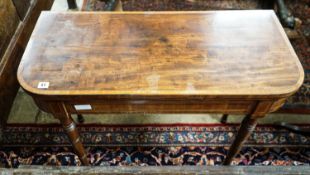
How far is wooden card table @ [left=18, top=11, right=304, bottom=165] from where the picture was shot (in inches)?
41.5

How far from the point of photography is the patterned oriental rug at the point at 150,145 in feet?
5.51

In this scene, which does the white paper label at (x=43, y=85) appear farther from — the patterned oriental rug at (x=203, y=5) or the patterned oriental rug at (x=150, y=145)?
the patterned oriental rug at (x=203, y=5)

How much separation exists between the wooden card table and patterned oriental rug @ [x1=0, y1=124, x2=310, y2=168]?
0.40m

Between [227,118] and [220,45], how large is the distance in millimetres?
781

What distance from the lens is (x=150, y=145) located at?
5.71 feet

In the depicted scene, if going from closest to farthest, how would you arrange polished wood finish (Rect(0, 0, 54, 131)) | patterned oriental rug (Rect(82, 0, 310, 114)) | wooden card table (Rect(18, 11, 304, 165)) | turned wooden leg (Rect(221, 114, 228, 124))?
wooden card table (Rect(18, 11, 304, 165))
polished wood finish (Rect(0, 0, 54, 131))
turned wooden leg (Rect(221, 114, 228, 124))
patterned oriental rug (Rect(82, 0, 310, 114))

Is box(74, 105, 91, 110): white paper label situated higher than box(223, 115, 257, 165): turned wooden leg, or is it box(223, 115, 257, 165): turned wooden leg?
box(74, 105, 91, 110): white paper label

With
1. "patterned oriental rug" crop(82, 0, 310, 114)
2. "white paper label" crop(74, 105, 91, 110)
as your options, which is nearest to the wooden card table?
"white paper label" crop(74, 105, 91, 110)

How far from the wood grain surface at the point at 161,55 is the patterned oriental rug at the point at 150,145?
2.46 feet

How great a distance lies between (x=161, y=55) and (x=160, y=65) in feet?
0.20

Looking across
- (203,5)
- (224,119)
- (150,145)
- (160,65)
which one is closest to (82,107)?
(160,65)

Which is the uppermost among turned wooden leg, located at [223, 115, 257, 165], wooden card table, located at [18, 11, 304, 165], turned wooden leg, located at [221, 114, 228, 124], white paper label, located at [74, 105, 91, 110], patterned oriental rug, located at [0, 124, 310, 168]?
wooden card table, located at [18, 11, 304, 165]

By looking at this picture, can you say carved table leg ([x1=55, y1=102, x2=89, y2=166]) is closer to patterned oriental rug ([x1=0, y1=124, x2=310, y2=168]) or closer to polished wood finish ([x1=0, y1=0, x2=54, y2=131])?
patterned oriental rug ([x1=0, y1=124, x2=310, y2=168])

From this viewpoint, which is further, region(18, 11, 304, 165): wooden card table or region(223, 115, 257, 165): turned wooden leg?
region(223, 115, 257, 165): turned wooden leg
